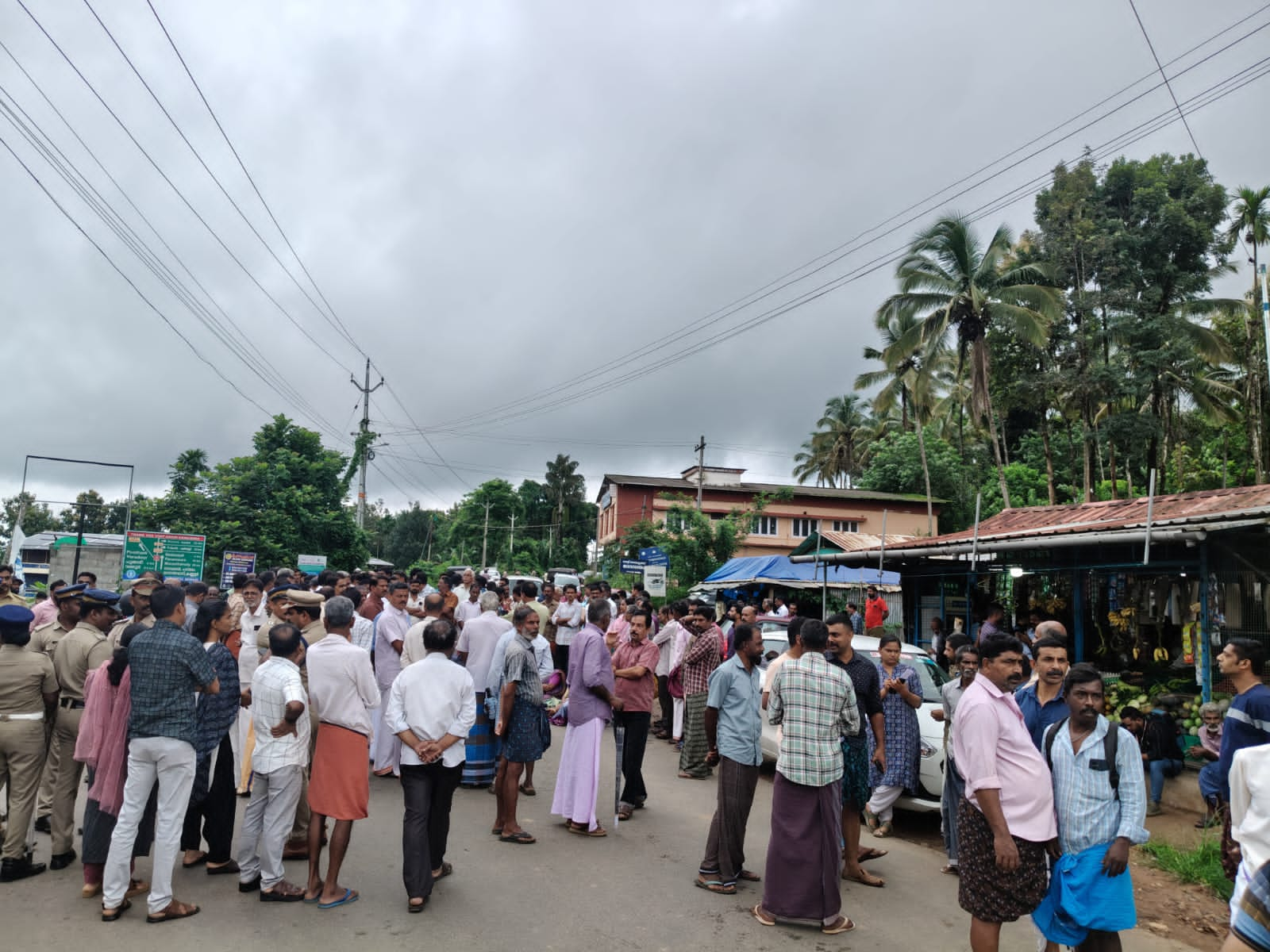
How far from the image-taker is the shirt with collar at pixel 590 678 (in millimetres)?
7188

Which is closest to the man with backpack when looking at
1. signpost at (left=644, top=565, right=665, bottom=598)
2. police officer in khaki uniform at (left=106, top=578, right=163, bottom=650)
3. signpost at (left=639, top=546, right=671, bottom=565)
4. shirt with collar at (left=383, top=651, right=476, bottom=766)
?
shirt with collar at (left=383, top=651, right=476, bottom=766)

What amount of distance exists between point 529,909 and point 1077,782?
3329 millimetres

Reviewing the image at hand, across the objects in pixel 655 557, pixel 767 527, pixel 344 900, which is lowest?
pixel 344 900

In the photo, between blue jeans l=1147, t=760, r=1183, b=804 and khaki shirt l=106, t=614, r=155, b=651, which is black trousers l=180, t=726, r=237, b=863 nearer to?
khaki shirt l=106, t=614, r=155, b=651

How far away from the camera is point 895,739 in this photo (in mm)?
7473

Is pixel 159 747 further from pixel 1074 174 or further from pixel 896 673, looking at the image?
pixel 1074 174

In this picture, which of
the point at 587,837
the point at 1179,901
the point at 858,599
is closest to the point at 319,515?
the point at 858,599

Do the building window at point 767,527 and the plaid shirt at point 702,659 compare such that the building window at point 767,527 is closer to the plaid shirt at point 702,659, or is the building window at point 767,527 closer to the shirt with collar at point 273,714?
the plaid shirt at point 702,659

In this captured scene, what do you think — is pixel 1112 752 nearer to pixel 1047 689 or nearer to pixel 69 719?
pixel 1047 689

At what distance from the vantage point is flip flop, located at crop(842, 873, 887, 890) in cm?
618

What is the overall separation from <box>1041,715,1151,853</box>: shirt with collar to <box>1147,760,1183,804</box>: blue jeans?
574 centimetres

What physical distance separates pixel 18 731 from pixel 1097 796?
6381 millimetres

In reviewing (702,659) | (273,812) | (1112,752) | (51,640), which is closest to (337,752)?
(273,812)

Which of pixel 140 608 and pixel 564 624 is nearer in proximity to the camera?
pixel 140 608
